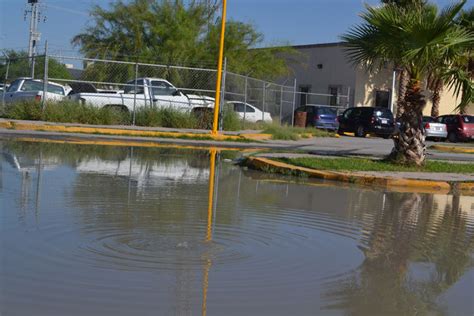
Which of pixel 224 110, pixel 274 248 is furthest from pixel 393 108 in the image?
pixel 274 248

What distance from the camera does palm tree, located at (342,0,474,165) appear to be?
13.4 meters

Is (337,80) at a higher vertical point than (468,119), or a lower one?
higher

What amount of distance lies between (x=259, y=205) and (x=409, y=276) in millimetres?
3729

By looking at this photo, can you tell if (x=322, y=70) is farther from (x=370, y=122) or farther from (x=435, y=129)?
(x=370, y=122)

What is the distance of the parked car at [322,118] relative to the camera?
35.4 meters

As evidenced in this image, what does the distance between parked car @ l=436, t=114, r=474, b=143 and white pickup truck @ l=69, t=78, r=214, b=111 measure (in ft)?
45.6

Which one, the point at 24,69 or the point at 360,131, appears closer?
the point at 360,131

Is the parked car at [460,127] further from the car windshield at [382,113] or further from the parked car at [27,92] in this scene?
the parked car at [27,92]

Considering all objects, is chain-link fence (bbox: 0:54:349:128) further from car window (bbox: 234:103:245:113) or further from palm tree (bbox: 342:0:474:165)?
palm tree (bbox: 342:0:474:165)

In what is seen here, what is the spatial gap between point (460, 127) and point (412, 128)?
20919 millimetres

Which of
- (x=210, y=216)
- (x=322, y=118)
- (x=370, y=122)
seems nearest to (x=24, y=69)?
(x=322, y=118)

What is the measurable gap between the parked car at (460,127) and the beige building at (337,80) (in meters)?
5.53

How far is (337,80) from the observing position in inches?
1693

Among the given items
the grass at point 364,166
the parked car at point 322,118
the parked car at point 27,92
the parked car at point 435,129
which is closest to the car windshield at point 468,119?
the parked car at point 435,129
